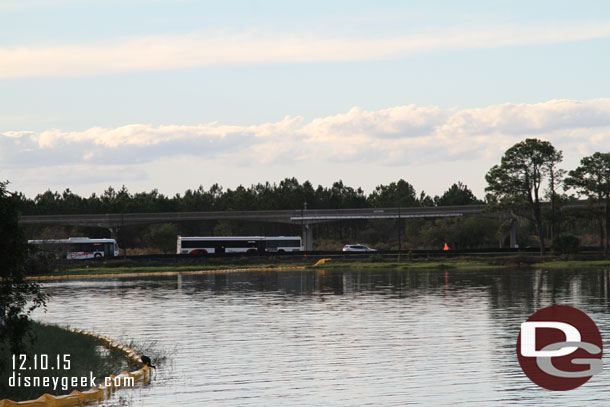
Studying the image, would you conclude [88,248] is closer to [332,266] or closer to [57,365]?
[332,266]

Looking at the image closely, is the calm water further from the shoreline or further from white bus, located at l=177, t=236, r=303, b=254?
white bus, located at l=177, t=236, r=303, b=254

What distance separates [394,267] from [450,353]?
7440cm

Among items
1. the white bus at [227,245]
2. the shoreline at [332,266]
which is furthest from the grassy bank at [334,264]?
the white bus at [227,245]

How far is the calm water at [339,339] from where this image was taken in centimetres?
2083

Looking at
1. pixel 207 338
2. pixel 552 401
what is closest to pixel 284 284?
pixel 207 338

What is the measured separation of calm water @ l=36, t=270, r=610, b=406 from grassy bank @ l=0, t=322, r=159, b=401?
1.77 m

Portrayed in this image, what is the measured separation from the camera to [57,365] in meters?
23.9

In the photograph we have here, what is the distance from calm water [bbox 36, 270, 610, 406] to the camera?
20828 millimetres

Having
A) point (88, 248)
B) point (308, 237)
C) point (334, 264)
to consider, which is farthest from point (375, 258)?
point (88, 248)

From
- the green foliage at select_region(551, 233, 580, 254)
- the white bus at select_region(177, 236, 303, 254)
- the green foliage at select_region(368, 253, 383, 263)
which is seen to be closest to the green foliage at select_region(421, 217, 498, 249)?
the white bus at select_region(177, 236, 303, 254)

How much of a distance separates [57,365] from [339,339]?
39.4 feet

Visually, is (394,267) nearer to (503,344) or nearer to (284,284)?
(284,284)

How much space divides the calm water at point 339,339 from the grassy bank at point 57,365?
177 cm

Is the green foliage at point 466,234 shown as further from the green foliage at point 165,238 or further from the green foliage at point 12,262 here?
the green foliage at point 12,262
